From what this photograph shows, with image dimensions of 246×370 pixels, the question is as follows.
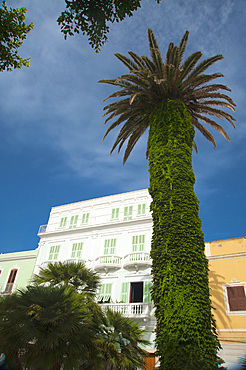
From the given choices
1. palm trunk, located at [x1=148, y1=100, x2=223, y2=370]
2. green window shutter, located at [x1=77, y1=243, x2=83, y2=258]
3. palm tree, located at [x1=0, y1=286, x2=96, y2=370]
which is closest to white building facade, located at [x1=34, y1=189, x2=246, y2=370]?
green window shutter, located at [x1=77, y1=243, x2=83, y2=258]

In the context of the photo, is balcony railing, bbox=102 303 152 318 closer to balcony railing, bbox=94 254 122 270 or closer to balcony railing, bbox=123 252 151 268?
balcony railing, bbox=123 252 151 268

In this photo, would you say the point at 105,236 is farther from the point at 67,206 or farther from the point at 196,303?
the point at 196,303

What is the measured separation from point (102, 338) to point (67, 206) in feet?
68.0

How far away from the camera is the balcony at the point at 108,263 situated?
23688mm

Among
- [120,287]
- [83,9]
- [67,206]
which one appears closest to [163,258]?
[83,9]

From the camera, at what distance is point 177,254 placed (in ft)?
33.0

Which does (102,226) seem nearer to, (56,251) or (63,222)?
(63,222)

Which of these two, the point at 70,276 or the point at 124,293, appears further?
the point at 124,293

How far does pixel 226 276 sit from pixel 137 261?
6.77 metres

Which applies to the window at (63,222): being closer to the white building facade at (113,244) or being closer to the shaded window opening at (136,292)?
the white building facade at (113,244)

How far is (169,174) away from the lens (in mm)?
11781

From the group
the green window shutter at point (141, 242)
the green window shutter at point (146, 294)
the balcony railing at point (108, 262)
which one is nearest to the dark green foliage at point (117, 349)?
the green window shutter at point (146, 294)

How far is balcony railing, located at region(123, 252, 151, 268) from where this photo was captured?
22.5 metres

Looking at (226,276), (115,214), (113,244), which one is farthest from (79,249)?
(226,276)
